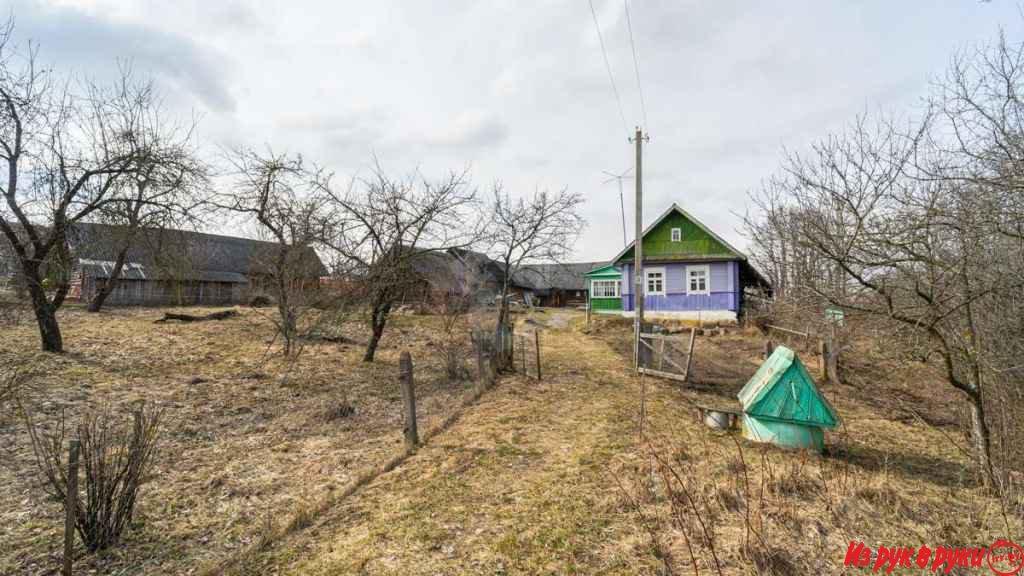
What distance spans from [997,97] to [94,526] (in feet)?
A: 27.7

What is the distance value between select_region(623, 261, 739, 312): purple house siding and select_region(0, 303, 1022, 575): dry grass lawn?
442 inches

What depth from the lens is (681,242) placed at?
21.1 meters

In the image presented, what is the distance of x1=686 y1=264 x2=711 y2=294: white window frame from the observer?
20.4 meters

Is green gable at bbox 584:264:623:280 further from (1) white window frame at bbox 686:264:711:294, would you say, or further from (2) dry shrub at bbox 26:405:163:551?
(2) dry shrub at bbox 26:405:163:551

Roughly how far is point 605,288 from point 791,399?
72.6 feet

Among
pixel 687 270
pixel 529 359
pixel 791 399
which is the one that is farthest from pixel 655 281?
pixel 791 399

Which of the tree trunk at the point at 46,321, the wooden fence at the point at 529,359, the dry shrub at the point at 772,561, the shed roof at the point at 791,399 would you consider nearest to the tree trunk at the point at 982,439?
the shed roof at the point at 791,399

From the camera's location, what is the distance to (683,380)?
9656 mm

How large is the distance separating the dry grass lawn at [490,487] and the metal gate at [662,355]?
3.93 feet

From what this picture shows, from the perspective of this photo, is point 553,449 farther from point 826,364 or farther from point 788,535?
point 826,364

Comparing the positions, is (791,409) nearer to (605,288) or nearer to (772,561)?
(772,561)

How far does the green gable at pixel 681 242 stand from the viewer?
2036 centimetres

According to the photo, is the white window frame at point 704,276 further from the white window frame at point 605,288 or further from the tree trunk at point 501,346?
the tree trunk at point 501,346

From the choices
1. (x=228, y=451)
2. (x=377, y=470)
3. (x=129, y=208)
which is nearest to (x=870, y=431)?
(x=377, y=470)
